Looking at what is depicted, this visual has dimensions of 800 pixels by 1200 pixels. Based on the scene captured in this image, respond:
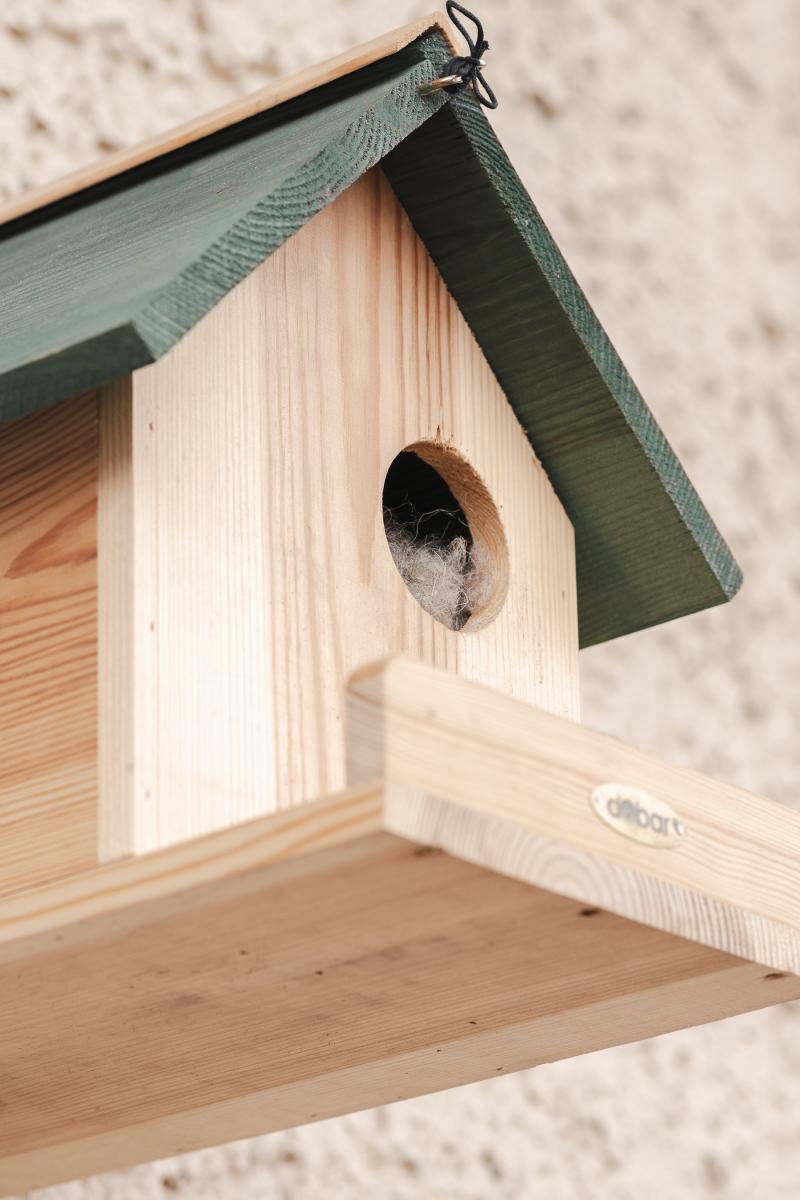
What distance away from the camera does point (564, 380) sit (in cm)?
112

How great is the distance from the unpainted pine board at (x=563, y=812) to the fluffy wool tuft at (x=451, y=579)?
281mm

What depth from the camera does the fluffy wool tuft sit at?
1.09 meters

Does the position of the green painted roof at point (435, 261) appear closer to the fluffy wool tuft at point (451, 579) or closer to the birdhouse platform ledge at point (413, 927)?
the fluffy wool tuft at point (451, 579)

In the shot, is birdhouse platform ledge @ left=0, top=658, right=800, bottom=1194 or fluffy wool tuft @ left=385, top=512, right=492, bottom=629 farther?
fluffy wool tuft @ left=385, top=512, right=492, bottom=629

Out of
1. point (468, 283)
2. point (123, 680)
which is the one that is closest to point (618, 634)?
point (468, 283)

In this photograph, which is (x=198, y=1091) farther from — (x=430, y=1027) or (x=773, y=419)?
(x=773, y=419)

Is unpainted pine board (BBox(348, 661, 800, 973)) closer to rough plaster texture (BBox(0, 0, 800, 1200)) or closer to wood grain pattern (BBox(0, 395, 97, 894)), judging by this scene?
wood grain pattern (BBox(0, 395, 97, 894))

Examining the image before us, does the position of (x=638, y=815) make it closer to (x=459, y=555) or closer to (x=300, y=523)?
(x=300, y=523)

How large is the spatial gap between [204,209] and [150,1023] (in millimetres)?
375

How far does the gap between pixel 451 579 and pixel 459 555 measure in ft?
0.05

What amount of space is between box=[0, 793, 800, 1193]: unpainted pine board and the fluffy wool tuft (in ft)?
0.79

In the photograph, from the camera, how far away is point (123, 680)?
81cm

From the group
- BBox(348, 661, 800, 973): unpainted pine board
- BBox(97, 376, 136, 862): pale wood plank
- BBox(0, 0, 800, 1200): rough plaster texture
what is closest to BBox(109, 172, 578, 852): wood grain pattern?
BBox(97, 376, 136, 862): pale wood plank

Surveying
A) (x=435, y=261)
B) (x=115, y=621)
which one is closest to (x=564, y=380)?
(x=435, y=261)
